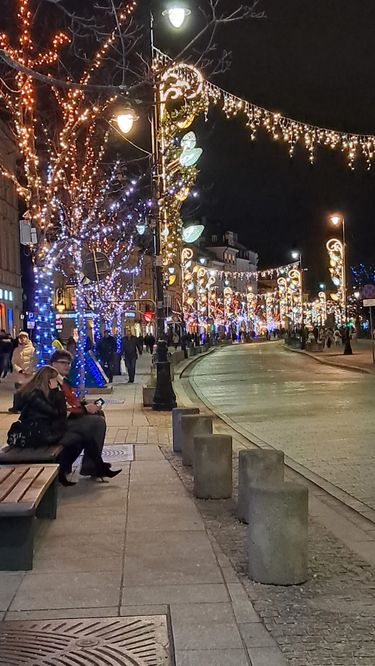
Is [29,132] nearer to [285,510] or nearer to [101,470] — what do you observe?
[101,470]

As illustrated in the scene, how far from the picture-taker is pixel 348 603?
4996 mm

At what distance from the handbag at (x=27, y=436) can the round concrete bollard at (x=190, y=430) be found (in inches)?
104

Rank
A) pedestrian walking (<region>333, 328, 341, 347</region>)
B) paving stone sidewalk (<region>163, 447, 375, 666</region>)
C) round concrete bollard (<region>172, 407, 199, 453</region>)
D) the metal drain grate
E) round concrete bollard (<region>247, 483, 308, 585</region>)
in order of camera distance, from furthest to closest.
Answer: pedestrian walking (<region>333, 328, 341, 347</region>) < round concrete bollard (<region>172, 407, 199, 453</region>) < round concrete bollard (<region>247, 483, 308, 585</region>) < paving stone sidewalk (<region>163, 447, 375, 666</region>) < the metal drain grate

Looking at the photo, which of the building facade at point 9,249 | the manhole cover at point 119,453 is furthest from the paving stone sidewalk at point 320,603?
the building facade at point 9,249

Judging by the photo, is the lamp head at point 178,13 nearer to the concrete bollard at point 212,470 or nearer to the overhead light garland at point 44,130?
the overhead light garland at point 44,130

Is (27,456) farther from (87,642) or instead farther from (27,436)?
(87,642)

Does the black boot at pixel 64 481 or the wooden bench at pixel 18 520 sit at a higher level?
the wooden bench at pixel 18 520

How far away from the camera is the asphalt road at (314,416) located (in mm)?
10148

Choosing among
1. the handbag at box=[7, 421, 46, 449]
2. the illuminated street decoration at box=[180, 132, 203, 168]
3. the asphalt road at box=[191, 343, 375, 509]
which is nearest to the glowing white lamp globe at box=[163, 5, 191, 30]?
the handbag at box=[7, 421, 46, 449]

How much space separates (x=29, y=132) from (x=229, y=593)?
50.3 ft

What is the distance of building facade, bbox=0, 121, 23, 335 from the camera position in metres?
47.3

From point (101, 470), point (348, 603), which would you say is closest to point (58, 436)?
point (101, 470)

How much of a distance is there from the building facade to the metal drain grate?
43.5m

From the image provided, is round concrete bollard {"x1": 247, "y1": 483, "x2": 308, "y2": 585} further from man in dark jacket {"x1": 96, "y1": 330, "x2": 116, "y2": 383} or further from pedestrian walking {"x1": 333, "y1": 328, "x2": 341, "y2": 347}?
pedestrian walking {"x1": 333, "y1": 328, "x2": 341, "y2": 347}
